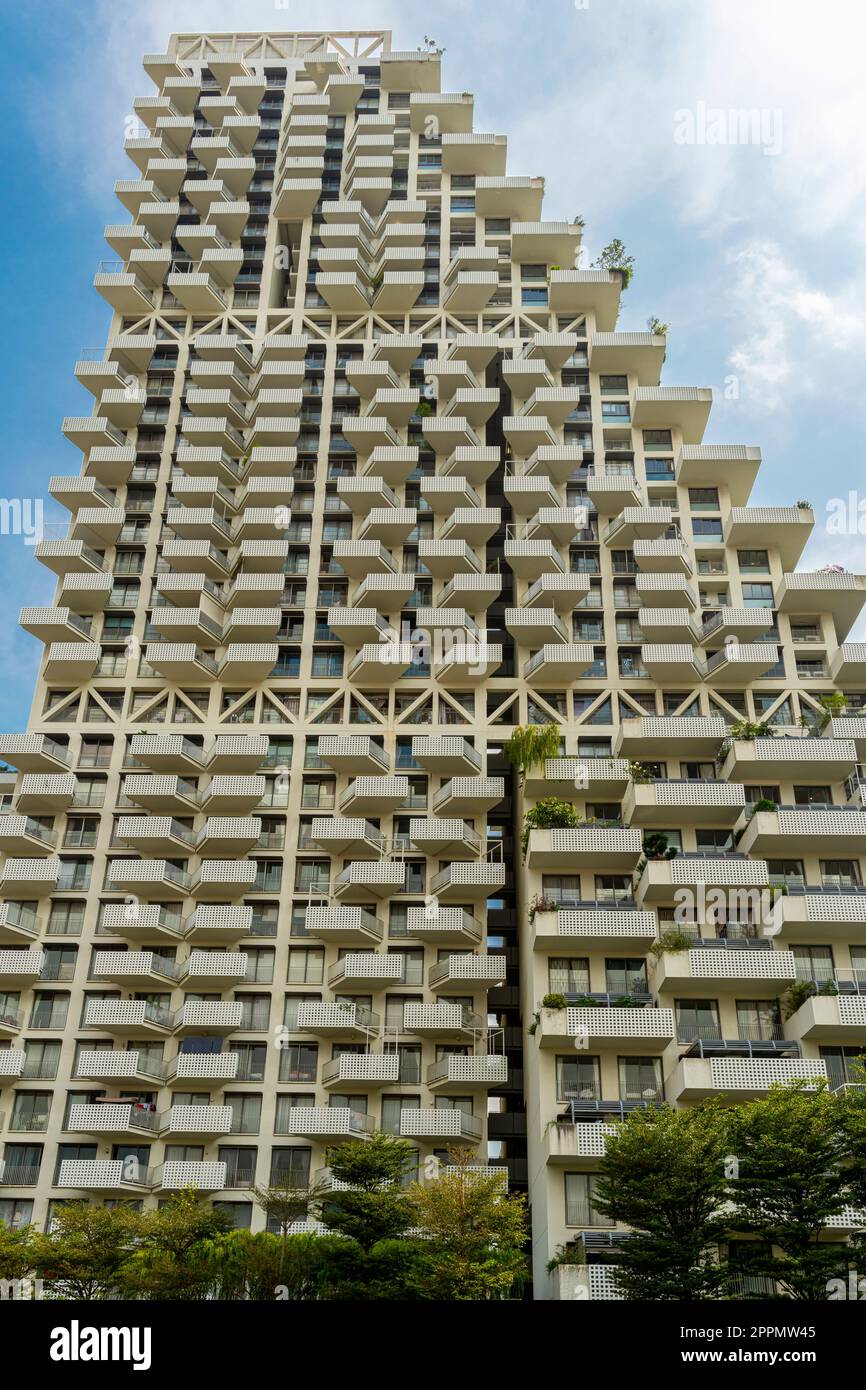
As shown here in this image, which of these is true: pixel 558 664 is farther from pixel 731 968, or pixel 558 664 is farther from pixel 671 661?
pixel 731 968

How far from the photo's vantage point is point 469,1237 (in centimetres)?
3741

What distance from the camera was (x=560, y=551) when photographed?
66250mm

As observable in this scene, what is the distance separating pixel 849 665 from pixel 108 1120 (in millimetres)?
42278

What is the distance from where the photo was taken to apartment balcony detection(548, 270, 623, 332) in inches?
2867

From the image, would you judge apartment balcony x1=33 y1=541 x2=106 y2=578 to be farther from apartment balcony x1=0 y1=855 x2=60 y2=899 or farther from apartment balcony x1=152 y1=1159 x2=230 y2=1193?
apartment balcony x1=152 y1=1159 x2=230 y2=1193

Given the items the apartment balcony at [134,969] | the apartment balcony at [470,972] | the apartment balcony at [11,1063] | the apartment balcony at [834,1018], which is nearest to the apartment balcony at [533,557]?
the apartment balcony at [470,972]

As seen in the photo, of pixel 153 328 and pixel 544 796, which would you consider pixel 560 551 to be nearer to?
pixel 544 796

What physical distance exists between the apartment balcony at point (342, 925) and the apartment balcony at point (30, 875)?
1296 cm

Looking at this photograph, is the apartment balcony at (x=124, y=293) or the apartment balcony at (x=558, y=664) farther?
the apartment balcony at (x=124, y=293)

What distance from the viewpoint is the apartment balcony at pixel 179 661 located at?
60.9 meters

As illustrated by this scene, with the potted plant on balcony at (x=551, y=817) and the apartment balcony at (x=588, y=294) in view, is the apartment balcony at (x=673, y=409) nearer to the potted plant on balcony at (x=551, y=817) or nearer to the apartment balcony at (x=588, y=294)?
the apartment balcony at (x=588, y=294)

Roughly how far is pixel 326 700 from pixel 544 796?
13.4m

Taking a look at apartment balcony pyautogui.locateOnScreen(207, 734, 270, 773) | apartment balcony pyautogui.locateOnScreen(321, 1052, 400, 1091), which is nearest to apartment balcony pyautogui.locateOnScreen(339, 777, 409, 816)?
apartment balcony pyautogui.locateOnScreen(207, 734, 270, 773)

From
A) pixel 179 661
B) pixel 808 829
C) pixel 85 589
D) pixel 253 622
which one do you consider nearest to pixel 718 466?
pixel 808 829
